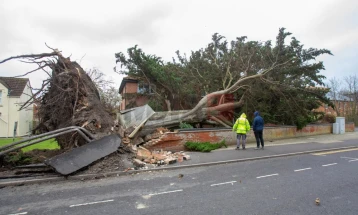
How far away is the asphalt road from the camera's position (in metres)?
4.26

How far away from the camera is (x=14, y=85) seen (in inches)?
1272

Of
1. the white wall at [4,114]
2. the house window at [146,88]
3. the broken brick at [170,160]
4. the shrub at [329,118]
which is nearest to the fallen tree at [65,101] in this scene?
the broken brick at [170,160]

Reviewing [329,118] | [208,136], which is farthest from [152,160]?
[329,118]

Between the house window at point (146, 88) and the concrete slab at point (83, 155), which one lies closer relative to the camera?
the concrete slab at point (83, 155)

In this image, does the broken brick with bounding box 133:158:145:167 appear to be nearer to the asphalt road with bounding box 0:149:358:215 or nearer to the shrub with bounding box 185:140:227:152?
the asphalt road with bounding box 0:149:358:215

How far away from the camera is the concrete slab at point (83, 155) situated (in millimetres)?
6645

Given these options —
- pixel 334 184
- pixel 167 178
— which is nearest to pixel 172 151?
pixel 167 178

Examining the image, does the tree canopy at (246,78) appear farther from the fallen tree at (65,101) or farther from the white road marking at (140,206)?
the white road marking at (140,206)

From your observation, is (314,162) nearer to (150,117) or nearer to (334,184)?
(334,184)

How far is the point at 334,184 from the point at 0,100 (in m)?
36.2

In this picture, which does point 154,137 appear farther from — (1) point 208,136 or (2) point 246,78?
(2) point 246,78

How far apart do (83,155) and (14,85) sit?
105ft

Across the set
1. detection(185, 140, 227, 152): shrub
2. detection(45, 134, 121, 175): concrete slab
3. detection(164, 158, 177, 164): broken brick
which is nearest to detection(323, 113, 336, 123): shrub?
detection(185, 140, 227, 152): shrub

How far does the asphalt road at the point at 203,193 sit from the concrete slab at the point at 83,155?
56 centimetres
